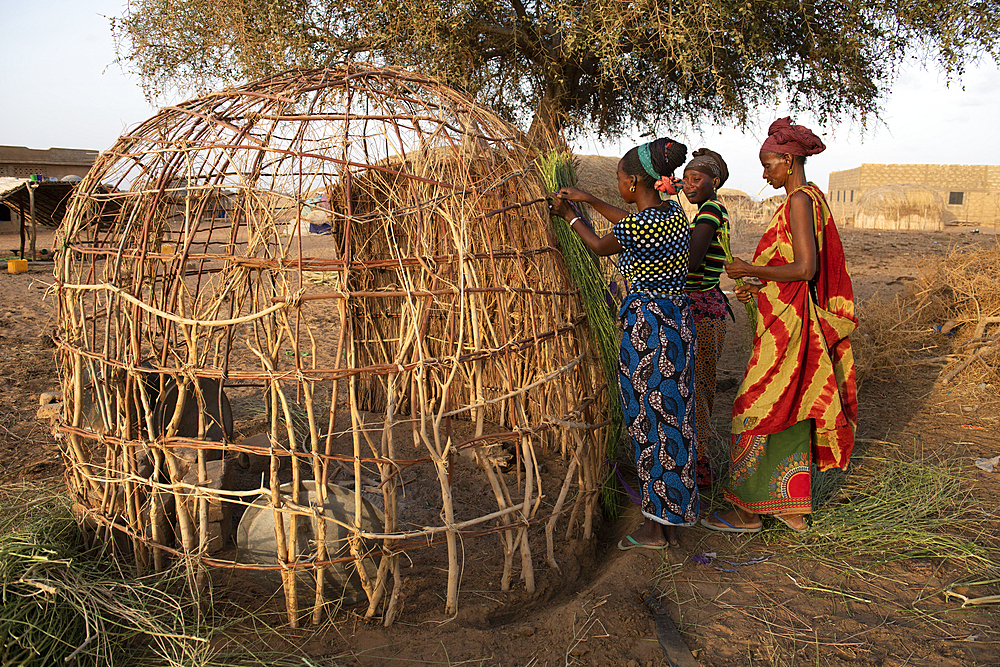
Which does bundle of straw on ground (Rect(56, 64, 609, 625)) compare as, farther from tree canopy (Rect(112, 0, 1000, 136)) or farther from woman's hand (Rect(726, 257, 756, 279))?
tree canopy (Rect(112, 0, 1000, 136))

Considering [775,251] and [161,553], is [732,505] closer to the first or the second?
[775,251]

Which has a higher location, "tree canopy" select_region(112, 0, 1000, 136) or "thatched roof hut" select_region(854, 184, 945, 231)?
"tree canopy" select_region(112, 0, 1000, 136)

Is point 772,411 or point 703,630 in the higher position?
point 772,411

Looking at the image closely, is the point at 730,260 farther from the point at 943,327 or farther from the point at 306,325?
the point at 943,327

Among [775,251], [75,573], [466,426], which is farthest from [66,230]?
[775,251]

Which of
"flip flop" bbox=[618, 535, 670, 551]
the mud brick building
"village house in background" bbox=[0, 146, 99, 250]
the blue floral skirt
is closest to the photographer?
the blue floral skirt

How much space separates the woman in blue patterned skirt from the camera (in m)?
2.66

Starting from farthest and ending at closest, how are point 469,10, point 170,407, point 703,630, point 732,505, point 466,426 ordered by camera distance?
point 469,10 → point 466,426 → point 170,407 → point 732,505 → point 703,630

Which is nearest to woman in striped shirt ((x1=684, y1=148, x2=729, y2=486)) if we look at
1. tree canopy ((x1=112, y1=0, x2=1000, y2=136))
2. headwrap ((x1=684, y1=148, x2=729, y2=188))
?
headwrap ((x1=684, y1=148, x2=729, y2=188))

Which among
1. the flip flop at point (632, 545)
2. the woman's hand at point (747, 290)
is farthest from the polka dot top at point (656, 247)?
the flip flop at point (632, 545)

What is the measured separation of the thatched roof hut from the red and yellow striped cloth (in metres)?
16.9

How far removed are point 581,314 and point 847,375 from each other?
1.24m

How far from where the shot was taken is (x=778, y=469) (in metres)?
2.96

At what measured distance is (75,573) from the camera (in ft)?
8.29
